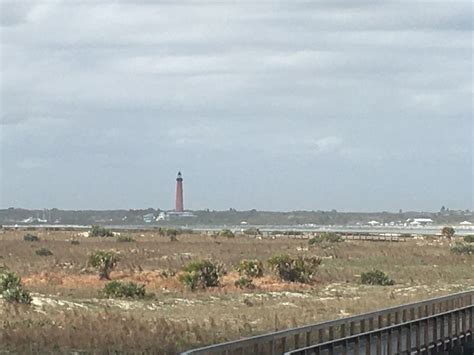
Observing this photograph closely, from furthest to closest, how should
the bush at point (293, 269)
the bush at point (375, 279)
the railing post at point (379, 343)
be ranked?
the bush at point (293, 269) → the bush at point (375, 279) → the railing post at point (379, 343)

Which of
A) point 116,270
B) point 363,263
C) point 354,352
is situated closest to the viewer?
point 354,352

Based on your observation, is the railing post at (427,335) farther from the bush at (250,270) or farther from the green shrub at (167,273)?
the bush at (250,270)

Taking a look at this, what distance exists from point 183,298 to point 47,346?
673 inches

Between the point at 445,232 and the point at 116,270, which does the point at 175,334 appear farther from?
the point at 445,232

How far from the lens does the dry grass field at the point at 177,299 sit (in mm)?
27859

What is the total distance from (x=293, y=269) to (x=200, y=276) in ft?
22.5

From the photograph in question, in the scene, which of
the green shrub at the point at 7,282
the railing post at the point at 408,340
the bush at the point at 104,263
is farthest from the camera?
the bush at the point at 104,263

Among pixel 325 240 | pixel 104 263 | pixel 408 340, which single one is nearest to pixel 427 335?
pixel 408 340

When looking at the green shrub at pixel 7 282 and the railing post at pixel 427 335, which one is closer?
the railing post at pixel 427 335

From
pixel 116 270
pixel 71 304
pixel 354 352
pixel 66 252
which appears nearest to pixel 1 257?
pixel 66 252

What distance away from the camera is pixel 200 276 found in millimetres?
49875

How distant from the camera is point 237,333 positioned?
2973 cm

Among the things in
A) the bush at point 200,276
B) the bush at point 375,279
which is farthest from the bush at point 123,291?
the bush at point 375,279

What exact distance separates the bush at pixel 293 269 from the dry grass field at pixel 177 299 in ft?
1.66
